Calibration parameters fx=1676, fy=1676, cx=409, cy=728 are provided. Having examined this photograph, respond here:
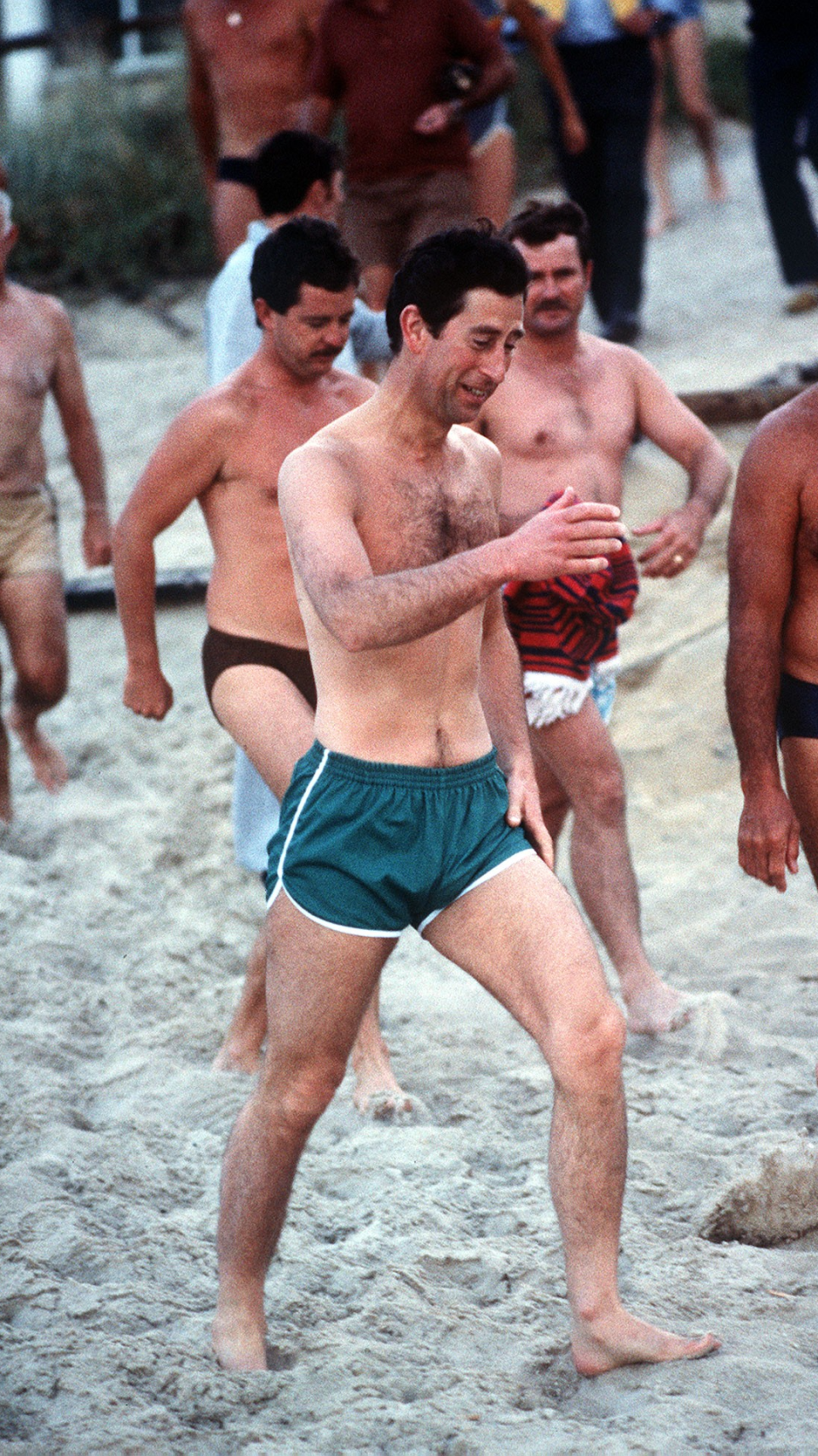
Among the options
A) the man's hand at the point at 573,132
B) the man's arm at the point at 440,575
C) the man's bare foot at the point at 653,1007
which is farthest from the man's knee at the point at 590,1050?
the man's hand at the point at 573,132

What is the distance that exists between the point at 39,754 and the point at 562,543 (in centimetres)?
405

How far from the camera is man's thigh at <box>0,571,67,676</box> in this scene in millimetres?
6012

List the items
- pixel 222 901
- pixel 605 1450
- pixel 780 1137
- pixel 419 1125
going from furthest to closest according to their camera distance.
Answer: pixel 222 901 < pixel 419 1125 < pixel 780 1137 < pixel 605 1450

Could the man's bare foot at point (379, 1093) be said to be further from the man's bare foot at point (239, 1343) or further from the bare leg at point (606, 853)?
the man's bare foot at point (239, 1343)

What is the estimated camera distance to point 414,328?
3.02m

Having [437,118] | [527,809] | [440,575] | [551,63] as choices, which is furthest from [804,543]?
[551,63]

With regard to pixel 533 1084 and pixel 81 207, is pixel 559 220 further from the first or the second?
pixel 81 207

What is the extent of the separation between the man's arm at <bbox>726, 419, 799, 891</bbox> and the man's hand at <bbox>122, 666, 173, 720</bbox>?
1.59 metres

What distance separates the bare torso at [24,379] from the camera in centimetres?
591

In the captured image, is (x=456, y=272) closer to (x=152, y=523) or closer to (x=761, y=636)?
(x=761, y=636)

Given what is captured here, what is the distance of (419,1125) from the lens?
4297 millimetres

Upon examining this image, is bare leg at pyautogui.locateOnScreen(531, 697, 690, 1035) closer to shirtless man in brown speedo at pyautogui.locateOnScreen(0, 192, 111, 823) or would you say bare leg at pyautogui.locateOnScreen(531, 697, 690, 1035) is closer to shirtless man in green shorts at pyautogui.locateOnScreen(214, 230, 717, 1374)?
shirtless man in green shorts at pyautogui.locateOnScreen(214, 230, 717, 1374)

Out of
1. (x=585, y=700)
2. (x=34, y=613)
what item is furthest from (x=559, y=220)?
(x=34, y=613)

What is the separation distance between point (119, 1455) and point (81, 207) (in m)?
11.3
